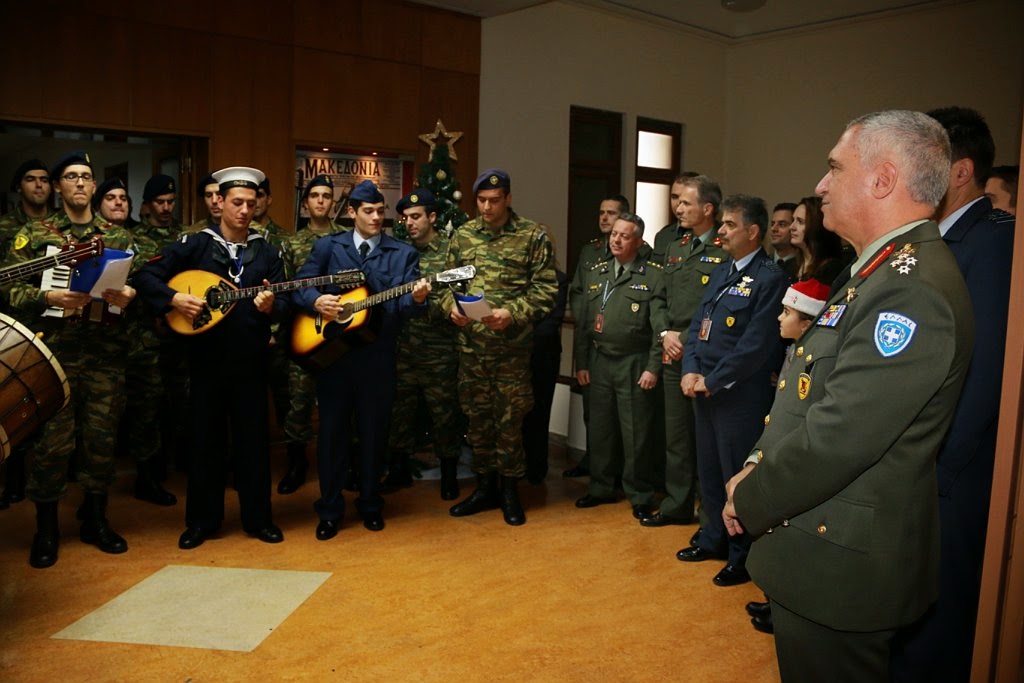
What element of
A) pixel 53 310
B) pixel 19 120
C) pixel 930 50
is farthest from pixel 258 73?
pixel 930 50

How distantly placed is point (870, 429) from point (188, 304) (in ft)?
9.73

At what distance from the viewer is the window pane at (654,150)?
9125 millimetres

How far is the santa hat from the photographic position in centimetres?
279

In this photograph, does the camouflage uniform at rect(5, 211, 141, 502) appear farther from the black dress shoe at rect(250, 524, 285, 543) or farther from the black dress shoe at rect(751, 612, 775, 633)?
the black dress shoe at rect(751, 612, 775, 633)

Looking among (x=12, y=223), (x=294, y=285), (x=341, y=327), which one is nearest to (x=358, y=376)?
(x=341, y=327)

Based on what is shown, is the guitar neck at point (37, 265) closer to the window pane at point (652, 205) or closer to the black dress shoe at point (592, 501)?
the black dress shoe at point (592, 501)

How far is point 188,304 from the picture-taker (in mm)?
3645

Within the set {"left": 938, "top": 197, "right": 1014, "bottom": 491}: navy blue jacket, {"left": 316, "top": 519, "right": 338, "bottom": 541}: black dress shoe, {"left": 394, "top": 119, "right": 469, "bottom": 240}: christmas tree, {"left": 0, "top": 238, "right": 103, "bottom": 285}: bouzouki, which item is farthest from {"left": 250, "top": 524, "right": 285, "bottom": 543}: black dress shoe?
{"left": 938, "top": 197, "right": 1014, "bottom": 491}: navy blue jacket

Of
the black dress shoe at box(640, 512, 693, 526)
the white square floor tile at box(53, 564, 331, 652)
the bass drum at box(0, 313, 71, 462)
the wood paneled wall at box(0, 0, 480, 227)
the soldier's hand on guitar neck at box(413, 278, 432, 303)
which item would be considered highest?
the wood paneled wall at box(0, 0, 480, 227)

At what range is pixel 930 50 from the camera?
829 cm

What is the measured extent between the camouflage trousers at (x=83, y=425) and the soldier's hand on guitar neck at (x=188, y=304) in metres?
0.43

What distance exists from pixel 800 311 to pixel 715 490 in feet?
3.92

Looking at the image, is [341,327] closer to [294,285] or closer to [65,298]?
[294,285]

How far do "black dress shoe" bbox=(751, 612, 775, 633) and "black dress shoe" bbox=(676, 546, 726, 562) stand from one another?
65 centimetres
